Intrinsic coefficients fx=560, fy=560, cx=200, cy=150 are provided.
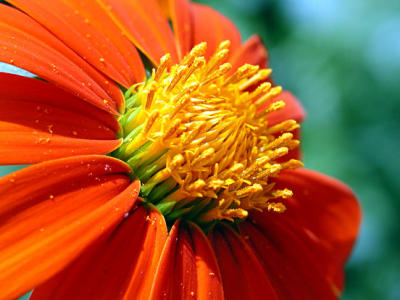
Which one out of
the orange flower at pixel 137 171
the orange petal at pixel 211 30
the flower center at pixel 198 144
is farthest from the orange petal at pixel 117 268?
the orange petal at pixel 211 30

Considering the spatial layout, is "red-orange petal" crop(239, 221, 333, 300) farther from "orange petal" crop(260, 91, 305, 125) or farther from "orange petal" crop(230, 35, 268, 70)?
"orange petal" crop(230, 35, 268, 70)

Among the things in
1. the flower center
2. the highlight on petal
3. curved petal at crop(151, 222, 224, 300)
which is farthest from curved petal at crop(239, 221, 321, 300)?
the highlight on petal

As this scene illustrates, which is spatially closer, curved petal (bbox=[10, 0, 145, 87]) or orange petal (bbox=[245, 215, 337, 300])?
curved petal (bbox=[10, 0, 145, 87])

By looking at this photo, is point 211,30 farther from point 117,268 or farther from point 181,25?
point 117,268

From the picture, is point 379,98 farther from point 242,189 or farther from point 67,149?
point 67,149

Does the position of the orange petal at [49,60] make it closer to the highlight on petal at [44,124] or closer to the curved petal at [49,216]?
the highlight on petal at [44,124]

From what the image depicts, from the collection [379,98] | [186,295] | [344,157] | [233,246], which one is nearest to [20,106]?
[186,295]
